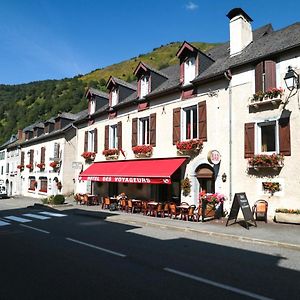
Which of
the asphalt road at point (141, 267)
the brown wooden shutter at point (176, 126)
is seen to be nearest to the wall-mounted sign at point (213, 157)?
the brown wooden shutter at point (176, 126)

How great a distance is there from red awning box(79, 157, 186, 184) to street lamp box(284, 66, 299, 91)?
20.7 ft

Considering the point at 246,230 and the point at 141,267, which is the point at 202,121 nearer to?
the point at 246,230

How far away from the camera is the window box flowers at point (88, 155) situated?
968 inches

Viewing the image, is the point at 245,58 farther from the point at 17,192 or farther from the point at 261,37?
Result: the point at 17,192

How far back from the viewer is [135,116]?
20.9 meters

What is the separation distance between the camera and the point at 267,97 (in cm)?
1401

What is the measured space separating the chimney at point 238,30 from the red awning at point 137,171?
6493 millimetres

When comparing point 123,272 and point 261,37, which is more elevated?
point 261,37

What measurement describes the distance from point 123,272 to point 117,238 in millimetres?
4010

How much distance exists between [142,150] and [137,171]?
5.20ft

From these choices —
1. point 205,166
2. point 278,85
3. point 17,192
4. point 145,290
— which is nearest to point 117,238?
point 145,290

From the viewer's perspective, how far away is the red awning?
16.7 m

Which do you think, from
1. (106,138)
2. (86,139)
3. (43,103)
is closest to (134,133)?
(106,138)

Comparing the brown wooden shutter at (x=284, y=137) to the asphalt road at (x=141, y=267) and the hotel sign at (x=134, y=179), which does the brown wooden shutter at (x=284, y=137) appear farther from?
the hotel sign at (x=134, y=179)
